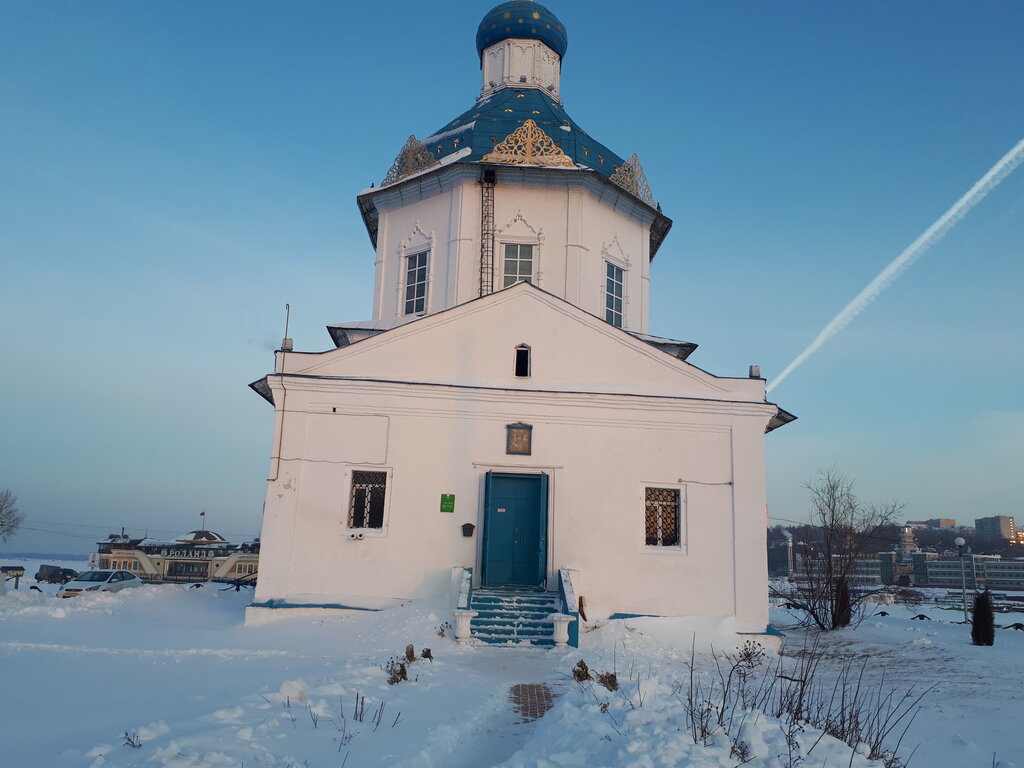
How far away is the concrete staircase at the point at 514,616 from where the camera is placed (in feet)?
38.2

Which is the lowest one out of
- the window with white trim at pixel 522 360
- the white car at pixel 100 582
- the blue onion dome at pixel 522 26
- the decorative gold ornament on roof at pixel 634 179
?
the white car at pixel 100 582

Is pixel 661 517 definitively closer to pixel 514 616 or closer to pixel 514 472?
pixel 514 472

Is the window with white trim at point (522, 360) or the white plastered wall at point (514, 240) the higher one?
the white plastered wall at point (514, 240)

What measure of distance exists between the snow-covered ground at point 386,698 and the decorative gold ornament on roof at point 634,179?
10.6 m

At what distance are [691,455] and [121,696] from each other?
10214 mm

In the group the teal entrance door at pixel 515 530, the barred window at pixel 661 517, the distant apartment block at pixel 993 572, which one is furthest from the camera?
the distant apartment block at pixel 993 572

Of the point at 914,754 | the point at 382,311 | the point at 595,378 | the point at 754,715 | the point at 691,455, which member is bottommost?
the point at 914,754

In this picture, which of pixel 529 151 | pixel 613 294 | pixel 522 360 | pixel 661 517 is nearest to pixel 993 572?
pixel 613 294

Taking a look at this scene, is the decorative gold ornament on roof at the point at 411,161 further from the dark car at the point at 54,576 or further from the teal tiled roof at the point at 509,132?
the dark car at the point at 54,576

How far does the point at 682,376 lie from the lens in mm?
14656

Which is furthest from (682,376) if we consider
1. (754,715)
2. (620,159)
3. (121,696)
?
(121,696)

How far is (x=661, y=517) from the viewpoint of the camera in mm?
14289

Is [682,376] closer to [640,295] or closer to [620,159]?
[640,295]

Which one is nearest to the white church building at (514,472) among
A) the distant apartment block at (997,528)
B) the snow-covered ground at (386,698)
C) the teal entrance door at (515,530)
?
the teal entrance door at (515,530)
